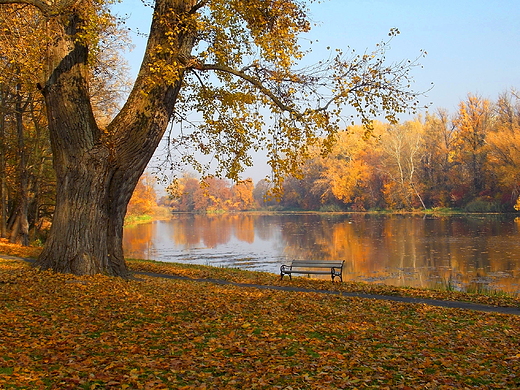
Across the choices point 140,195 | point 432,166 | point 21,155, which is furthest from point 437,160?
point 21,155

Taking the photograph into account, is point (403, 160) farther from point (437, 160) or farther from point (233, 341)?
point (233, 341)

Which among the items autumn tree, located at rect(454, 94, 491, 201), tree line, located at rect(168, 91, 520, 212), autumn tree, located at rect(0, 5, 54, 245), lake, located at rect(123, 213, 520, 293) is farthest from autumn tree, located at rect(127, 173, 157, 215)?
autumn tree, located at rect(454, 94, 491, 201)

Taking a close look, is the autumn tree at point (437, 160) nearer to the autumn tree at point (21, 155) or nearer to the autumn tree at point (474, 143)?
the autumn tree at point (474, 143)

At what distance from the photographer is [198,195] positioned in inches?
4692

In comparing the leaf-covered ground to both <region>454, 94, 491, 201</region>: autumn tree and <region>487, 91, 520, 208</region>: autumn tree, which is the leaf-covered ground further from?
<region>454, 94, 491, 201</region>: autumn tree

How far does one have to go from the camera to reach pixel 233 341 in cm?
Result: 645

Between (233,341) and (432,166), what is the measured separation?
66.2 meters

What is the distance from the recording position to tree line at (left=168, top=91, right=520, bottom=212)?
5422 centimetres

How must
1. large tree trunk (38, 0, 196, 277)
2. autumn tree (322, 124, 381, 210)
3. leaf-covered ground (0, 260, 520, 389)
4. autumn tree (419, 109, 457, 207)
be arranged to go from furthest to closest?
autumn tree (322, 124, 381, 210) → autumn tree (419, 109, 457, 207) → large tree trunk (38, 0, 196, 277) → leaf-covered ground (0, 260, 520, 389)

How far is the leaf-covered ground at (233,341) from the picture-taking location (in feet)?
16.5

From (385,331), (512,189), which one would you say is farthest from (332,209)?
(385,331)

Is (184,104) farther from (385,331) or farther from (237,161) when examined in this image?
(385,331)

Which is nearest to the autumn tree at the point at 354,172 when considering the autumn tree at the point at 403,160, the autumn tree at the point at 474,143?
the autumn tree at the point at 403,160

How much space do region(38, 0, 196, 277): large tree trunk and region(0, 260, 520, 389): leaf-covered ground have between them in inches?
48.9
